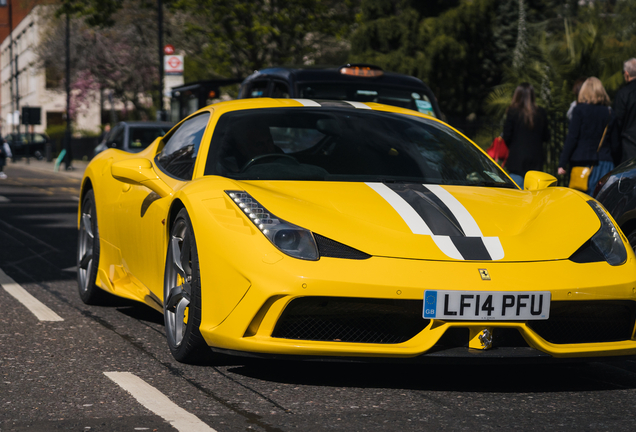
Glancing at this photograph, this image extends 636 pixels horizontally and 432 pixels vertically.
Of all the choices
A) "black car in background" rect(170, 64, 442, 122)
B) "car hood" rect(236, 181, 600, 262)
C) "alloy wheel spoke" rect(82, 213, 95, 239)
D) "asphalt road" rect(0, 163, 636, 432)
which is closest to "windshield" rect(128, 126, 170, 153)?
"black car in background" rect(170, 64, 442, 122)

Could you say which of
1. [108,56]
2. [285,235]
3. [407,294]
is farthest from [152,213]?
[108,56]

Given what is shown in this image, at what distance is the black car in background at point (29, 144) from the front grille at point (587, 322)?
49.8 m

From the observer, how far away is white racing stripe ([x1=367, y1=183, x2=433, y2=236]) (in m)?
4.07

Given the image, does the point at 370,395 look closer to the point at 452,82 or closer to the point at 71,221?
the point at 71,221

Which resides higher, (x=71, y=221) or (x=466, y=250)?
(x=466, y=250)

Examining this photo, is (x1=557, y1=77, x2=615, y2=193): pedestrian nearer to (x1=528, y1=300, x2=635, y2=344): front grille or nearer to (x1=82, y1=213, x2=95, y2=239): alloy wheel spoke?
(x1=82, y1=213, x2=95, y2=239): alloy wheel spoke

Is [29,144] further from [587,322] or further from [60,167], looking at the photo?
[587,322]

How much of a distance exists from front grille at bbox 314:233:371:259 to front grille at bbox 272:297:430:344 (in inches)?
7.2

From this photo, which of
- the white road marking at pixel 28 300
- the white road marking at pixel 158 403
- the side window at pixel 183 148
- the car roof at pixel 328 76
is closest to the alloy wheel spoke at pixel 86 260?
the white road marking at pixel 28 300

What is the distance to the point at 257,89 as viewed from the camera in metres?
11.7

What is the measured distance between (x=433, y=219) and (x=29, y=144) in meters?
50.8

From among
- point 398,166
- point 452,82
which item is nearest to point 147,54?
point 452,82

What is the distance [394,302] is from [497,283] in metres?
0.42

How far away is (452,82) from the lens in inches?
1154
